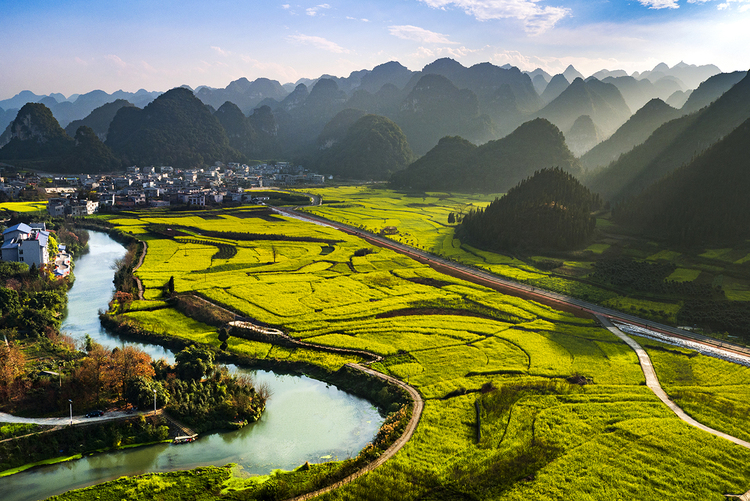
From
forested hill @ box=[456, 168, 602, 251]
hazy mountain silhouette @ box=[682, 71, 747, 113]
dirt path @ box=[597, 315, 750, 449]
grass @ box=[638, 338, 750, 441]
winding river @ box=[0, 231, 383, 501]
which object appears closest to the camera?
winding river @ box=[0, 231, 383, 501]

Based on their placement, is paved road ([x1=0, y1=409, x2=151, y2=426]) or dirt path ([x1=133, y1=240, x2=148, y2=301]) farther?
dirt path ([x1=133, y1=240, x2=148, y2=301])

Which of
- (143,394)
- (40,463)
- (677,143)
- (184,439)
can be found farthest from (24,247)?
(677,143)

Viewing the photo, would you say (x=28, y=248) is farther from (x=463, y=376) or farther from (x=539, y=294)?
(x=539, y=294)

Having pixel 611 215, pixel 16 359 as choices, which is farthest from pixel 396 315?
pixel 611 215

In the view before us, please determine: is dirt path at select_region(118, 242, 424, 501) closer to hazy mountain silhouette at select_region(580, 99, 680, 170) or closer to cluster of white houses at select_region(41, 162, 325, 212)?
cluster of white houses at select_region(41, 162, 325, 212)

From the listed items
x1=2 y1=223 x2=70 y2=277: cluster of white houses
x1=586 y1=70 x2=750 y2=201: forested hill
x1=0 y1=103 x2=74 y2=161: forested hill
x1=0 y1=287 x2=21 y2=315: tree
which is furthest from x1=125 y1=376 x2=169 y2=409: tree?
x1=0 y1=103 x2=74 y2=161: forested hill

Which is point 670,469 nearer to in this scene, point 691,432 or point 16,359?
point 691,432

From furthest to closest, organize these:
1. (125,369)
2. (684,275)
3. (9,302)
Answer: (684,275) → (9,302) → (125,369)
